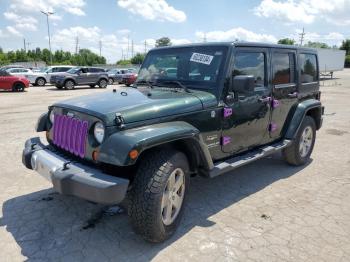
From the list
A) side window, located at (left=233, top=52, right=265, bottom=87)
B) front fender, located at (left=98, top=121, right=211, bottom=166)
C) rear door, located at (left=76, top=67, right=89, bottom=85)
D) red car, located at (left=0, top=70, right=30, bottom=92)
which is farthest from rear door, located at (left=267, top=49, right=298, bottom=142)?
rear door, located at (left=76, top=67, right=89, bottom=85)

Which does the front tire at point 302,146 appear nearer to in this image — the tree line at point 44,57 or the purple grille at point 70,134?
the purple grille at point 70,134

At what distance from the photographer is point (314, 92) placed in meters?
6.12

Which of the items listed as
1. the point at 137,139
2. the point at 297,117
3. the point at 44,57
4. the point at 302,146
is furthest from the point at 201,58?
the point at 44,57

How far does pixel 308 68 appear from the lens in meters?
5.91

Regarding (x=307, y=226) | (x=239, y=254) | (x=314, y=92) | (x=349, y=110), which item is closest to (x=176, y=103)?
(x=239, y=254)

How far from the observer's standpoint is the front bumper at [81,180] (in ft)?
9.38

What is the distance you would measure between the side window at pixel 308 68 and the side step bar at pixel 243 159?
1283 mm

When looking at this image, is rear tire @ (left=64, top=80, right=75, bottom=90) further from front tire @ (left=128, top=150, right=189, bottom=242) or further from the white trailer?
the white trailer

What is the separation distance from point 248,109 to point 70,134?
2.25 meters

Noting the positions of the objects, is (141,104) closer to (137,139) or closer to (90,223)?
(137,139)

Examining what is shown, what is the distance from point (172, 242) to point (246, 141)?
5.93 feet

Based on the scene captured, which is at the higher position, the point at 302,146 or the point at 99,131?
the point at 99,131

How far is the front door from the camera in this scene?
165 inches

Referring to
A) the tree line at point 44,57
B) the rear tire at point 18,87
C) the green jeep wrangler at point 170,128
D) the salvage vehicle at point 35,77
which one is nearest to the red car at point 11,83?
the rear tire at point 18,87
